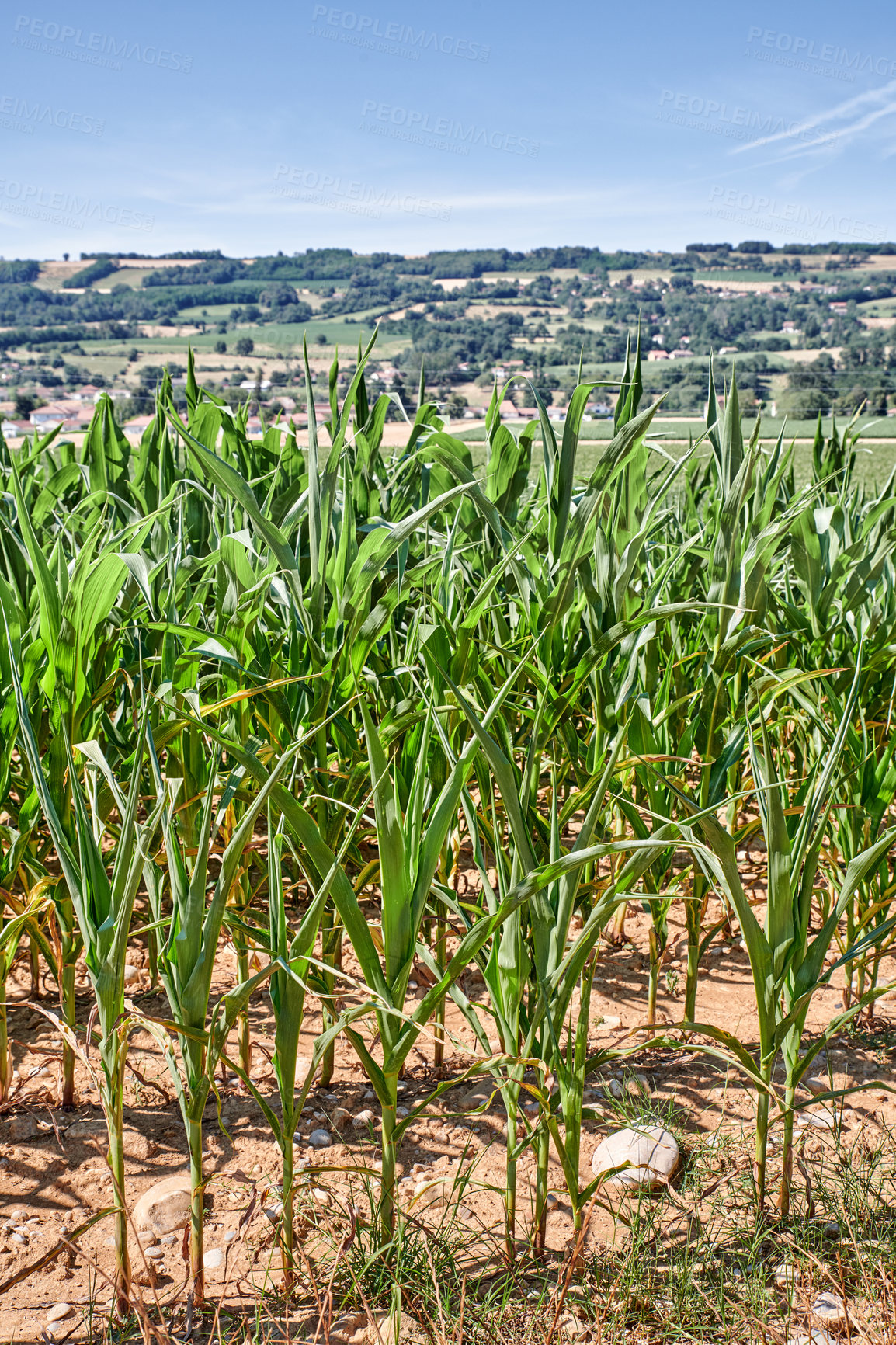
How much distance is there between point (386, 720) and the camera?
130 cm

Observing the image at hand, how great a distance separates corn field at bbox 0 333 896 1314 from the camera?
3.14ft

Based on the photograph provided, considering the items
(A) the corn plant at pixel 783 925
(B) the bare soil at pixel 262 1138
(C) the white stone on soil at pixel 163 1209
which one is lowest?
(B) the bare soil at pixel 262 1138

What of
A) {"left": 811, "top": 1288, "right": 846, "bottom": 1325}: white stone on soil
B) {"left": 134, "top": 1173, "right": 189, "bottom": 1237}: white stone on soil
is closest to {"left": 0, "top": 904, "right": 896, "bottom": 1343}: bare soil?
{"left": 134, "top": 1173, "right": 189, "bottom": 1237}: white stone on soil

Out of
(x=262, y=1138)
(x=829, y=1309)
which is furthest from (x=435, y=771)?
(x=829, y=1309)

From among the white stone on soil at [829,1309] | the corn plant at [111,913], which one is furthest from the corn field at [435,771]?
the white stone on soil at [829,1309]

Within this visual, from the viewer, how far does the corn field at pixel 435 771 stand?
37.7 inches

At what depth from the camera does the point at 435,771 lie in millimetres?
1281

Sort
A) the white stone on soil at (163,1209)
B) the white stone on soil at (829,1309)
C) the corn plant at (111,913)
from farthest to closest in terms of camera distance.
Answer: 1. the white stone on soil at (163,1209)
2. the white stone on soil at (829,1309)
3. the corn plant at (111,913)

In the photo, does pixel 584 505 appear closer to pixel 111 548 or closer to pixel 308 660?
pixel 308 660

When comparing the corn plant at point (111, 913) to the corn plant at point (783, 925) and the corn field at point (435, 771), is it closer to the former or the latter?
the corn field at point (435, 771)

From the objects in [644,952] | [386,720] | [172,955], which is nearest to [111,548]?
[386,720]

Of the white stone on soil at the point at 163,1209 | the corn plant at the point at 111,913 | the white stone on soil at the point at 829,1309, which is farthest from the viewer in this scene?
the white stone on soil at the point at 163,1209

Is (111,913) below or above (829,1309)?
above

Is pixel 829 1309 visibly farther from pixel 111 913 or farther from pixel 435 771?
pixel 111 913
